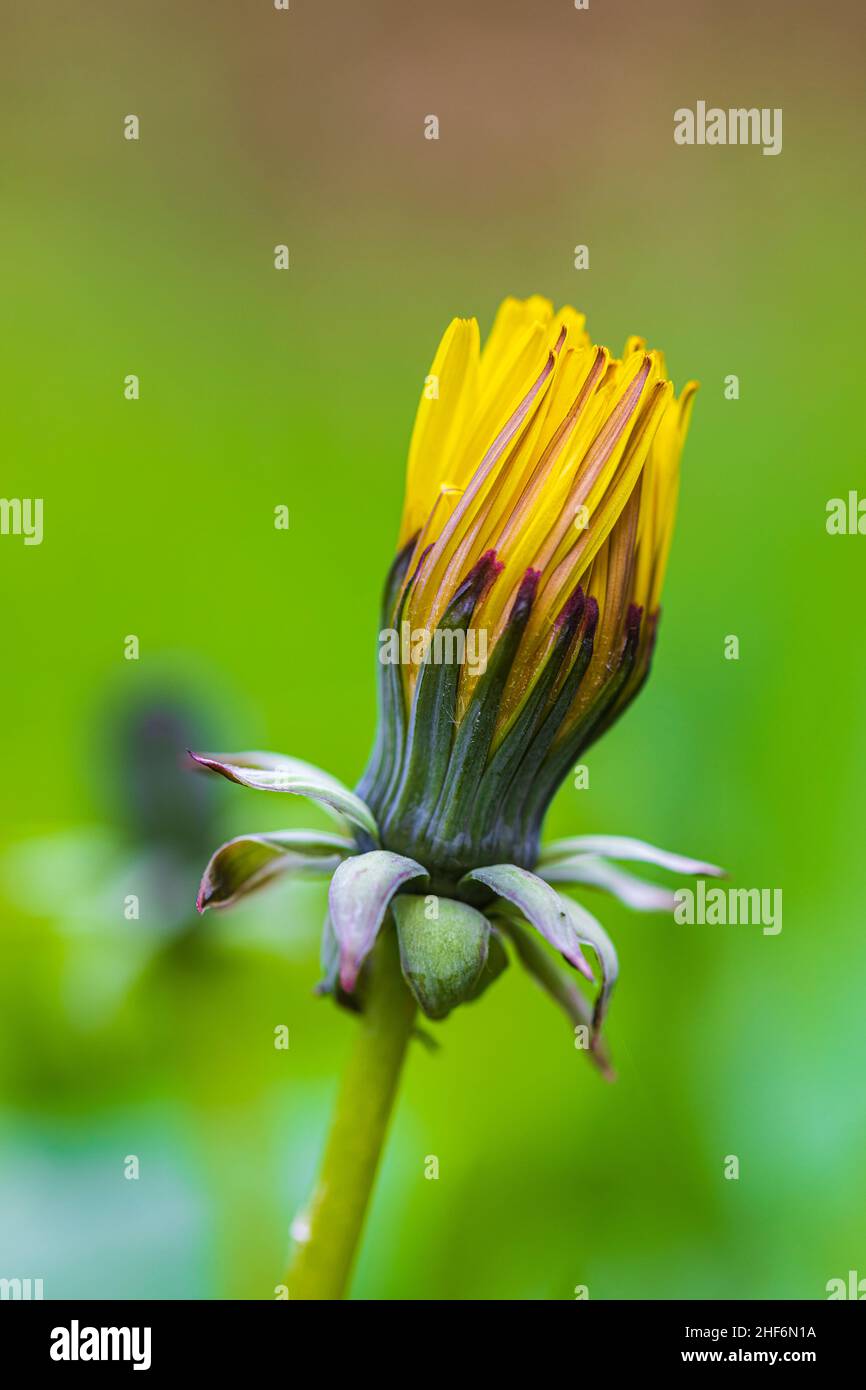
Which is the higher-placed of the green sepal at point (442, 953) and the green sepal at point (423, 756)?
the green sepal at point (423, 756)

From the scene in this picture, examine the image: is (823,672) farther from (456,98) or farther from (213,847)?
(456,98)

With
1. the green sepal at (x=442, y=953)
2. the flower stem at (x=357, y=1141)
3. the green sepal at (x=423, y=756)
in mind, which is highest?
the green sepal at (x=423, y=756)

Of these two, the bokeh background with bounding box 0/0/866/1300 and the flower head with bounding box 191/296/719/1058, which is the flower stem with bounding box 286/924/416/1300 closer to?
the flower head with bounding box 191/296/719/1058

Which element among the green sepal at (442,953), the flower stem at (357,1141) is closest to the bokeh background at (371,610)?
the flower stem at (357,1141)

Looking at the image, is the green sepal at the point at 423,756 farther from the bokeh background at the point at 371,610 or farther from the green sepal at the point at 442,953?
the bokeh background at the point at 371,610

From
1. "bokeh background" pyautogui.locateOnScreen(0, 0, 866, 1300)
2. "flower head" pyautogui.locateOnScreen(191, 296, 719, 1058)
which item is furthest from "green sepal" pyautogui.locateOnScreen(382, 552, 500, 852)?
"bokeh background" pyautogui.locateOnScreen(0, 0, 866, 1300)

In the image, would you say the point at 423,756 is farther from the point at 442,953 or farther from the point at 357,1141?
the point at 357,1141

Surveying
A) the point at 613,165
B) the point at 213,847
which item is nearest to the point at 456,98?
the point at 613,165
